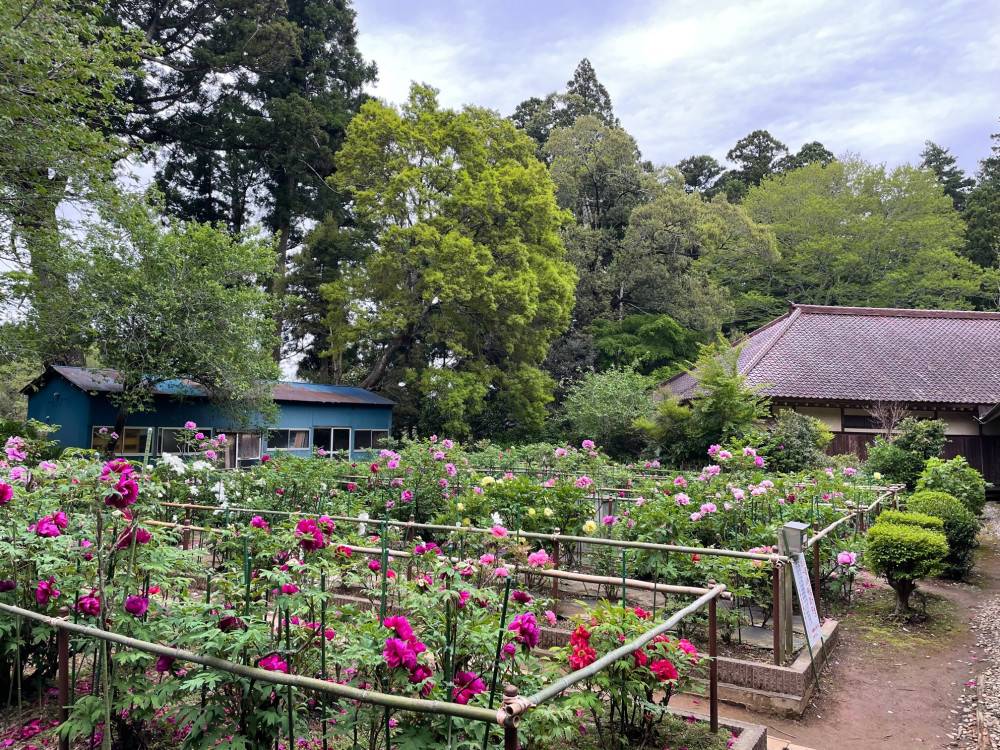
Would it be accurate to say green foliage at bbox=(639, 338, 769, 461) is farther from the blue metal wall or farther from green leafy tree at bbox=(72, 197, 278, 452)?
the blue metal wall

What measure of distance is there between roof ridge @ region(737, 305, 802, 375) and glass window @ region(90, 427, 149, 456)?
16.6 m

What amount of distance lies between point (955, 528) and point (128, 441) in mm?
17903

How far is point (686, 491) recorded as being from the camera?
259 inches

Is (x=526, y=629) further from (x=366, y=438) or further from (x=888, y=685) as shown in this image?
(x=366, y=438)

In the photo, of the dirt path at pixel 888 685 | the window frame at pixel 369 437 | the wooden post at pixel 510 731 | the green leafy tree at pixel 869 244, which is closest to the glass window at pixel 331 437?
the window frame at pixel 369 437

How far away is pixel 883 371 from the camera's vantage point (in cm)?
1819

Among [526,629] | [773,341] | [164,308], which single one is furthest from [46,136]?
[773,341]

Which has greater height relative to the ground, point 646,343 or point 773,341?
point 646,343

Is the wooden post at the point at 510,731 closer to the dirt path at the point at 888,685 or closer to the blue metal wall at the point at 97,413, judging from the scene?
the dirt path at the point at 888,685

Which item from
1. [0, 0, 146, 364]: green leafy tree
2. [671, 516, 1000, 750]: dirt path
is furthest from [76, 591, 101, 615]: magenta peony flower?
[0, 0, 146, 364]: green leafy tree

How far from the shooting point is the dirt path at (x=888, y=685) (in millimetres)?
3986

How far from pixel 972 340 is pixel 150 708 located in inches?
941

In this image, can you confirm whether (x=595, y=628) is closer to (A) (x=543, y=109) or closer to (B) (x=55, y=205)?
(B) (x=55, y=205)

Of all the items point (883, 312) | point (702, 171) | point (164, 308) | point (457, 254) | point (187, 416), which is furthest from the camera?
point (702, 171)
